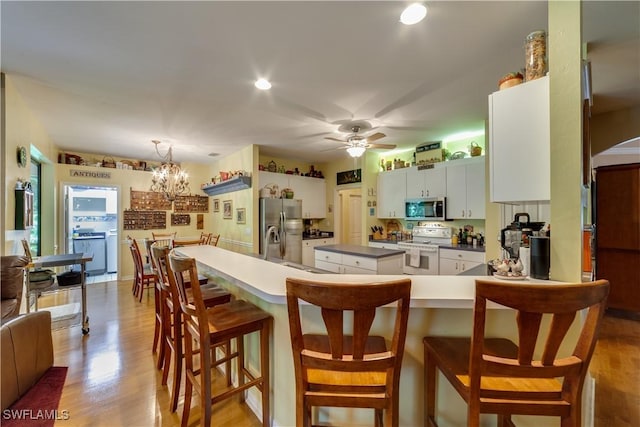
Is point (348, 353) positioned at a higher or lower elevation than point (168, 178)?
lower

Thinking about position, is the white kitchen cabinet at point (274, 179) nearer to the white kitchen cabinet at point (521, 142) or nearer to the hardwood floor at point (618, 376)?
the white kitchen cabinet at point (521, 142)

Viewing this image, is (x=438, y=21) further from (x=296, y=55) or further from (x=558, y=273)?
(x=558, y=273)

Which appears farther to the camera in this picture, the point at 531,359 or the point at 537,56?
the point at 537,56

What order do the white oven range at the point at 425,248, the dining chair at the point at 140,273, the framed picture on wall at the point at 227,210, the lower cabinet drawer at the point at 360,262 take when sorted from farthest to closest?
1. the framed picture on wall at the point at 227,210
2. the white oven range at the point at 425,248
3. the dining chair at the point at 140,273
4. the lower cabinet drawer at the point at 360,262

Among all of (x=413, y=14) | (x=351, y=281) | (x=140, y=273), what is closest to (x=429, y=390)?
(x=351, y=281)

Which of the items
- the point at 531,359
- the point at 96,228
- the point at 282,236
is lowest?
the point at 531,359

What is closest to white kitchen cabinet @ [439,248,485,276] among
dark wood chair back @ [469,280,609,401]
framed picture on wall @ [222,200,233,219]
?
dark wood chair back @ [469,280,609,401]

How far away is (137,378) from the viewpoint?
2.10 m

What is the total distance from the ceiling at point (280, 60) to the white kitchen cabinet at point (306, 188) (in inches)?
66.2

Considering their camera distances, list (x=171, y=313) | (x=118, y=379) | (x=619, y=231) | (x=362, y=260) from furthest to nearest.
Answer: (x=619, y=231) < (x=362, y=260) < (x=118, y=379) < (x=171, y=313)

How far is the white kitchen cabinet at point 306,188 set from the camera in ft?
17.3

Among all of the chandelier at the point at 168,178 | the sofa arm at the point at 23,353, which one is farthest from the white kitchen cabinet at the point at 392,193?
the sofa arm at the point at 23,353

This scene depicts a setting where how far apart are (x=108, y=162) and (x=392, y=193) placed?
587 cm

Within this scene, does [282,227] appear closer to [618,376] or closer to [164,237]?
[164,237]
